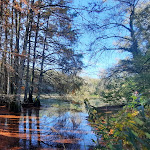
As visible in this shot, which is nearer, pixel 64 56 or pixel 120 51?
pixel 120 51

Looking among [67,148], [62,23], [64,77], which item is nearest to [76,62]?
[64,77]

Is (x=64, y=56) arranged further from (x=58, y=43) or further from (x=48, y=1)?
(x=48, y=1)

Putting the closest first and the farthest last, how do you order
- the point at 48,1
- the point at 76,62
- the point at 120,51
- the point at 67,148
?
the point at 67,148 < the point at 48,1 < the point at 120,51 < the point at 76,62

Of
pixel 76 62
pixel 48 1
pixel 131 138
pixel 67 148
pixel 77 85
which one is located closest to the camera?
pixel 131 138

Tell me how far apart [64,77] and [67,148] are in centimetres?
827

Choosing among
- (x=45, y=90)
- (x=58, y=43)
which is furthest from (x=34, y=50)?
(x=45, y=90)

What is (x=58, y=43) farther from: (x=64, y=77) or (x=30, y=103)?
(x=30, y=103)

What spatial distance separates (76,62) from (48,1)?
14.2ft

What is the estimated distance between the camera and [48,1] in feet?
28.1

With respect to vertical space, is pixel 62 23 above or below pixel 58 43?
above

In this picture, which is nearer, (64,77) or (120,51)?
Result: (120,51)

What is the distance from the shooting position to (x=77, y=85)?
444 inches

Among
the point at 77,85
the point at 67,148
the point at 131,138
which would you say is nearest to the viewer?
the point at 131,138

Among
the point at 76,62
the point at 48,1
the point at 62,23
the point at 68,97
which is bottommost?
the point at 68,97
